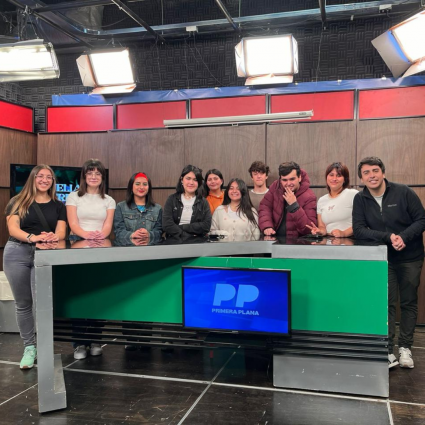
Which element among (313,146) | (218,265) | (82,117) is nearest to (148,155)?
(313,146)

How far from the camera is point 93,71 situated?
21.5 ft

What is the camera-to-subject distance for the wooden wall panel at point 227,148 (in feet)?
15.8

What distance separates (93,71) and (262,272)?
207 inches

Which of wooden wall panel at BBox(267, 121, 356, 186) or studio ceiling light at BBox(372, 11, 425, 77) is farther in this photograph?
studio ceiling light at BBox(372, 11, 425, 77)

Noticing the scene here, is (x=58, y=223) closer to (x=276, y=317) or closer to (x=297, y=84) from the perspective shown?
(x=276, y=317)

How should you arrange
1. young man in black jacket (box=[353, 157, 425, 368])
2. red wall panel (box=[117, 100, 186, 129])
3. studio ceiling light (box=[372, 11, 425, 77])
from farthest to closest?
1. red wall panel (box=[117, 100, 186, 129])
2. studio ceiling light (box=[372, 11, 425, 77])
3. young man in black jacket (box=[353, 157, 425, 368])

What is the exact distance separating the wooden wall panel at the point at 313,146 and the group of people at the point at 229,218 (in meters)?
1.06

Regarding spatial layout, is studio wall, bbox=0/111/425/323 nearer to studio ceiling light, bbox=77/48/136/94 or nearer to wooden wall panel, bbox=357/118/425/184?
wooden wall panel, bbox=357/118/425/184

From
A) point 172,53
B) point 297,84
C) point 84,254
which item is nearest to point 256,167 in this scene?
point 84,254

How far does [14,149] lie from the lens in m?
5.15

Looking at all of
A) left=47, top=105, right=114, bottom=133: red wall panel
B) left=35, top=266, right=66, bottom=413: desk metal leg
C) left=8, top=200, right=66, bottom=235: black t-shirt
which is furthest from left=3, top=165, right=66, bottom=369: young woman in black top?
→ left=47, top=105, right=114, bottom=133: red wall panel

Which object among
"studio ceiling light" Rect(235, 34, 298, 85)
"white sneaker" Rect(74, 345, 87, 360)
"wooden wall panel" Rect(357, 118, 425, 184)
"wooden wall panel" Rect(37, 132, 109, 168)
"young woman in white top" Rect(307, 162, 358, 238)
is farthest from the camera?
"studio ceiling light" Rect(235, 34, 298, 85)

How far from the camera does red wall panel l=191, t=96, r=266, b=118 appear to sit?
5879 millimetres

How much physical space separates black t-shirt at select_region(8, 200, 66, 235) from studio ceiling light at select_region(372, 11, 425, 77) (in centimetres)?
451
